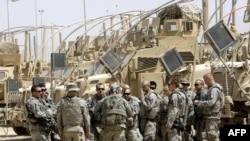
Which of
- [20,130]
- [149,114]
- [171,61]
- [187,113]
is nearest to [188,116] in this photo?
[187,113]

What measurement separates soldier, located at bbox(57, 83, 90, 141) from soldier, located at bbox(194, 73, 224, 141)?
6.10 ft

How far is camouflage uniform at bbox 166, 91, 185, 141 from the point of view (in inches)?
422

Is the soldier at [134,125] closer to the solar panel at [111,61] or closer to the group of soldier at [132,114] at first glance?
the group of soldier at [132,114]

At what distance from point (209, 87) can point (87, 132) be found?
6.95 feet

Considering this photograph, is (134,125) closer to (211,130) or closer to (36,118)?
(211,130)

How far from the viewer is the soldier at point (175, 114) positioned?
10727 mm

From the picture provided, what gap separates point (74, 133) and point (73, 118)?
0.24 metres

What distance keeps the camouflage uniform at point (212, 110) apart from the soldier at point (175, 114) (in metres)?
0.34

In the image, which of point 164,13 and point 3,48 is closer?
point 164,13

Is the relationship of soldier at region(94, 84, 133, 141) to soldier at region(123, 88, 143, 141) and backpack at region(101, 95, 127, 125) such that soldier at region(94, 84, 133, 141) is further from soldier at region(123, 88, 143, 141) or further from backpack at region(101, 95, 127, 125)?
soldier at region(123, 88, 143, 141)

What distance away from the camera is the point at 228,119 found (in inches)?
492

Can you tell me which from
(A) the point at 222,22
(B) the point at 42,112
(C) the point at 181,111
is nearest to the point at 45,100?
(B) the point at 42,112

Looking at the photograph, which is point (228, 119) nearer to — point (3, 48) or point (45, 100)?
point (45, 100)

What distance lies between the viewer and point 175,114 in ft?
35.2
